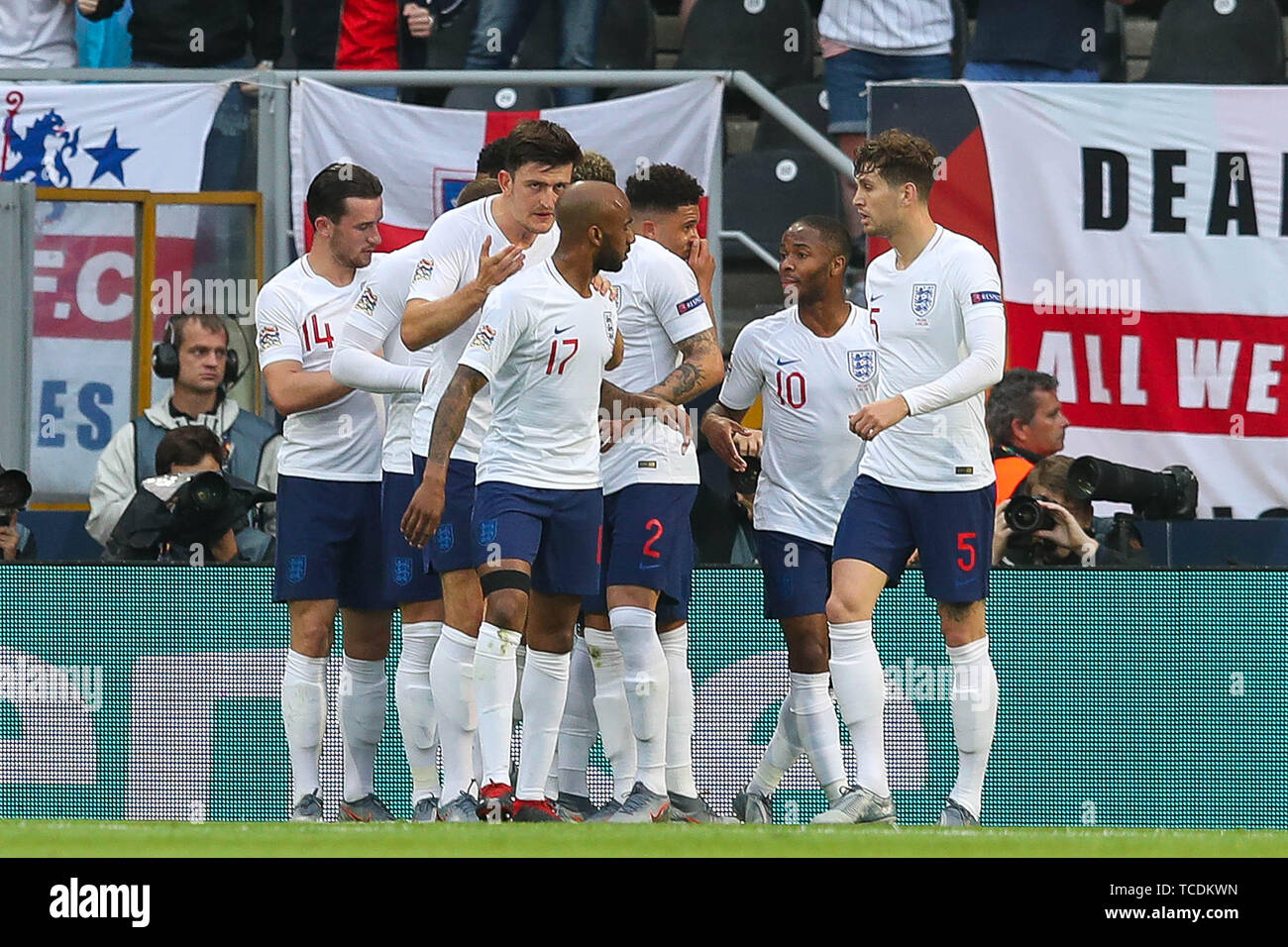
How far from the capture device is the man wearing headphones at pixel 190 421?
27.1 feet

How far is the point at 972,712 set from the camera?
670cm

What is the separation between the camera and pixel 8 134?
31.6 ft

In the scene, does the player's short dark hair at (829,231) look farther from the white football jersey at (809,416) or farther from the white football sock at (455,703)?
the white football sock at (455,703)

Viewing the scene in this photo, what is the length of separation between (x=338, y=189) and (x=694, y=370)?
1.29 m

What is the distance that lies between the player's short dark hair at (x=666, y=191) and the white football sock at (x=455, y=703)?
5.44 ft

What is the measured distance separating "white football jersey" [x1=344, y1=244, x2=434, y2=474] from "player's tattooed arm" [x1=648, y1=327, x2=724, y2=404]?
0.75 metres

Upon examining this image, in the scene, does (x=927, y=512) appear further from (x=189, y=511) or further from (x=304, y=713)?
(x=189, y=511)

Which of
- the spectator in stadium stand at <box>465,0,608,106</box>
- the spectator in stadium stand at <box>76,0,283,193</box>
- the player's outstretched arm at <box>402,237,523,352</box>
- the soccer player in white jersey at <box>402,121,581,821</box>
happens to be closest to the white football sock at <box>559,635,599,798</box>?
the soccer player in white jersey at <box>402,121,581,821</box>

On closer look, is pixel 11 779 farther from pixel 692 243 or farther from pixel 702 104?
pixel 702 104

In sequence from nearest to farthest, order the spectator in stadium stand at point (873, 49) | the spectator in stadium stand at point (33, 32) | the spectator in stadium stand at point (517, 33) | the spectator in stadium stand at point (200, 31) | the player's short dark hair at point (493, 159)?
the player's short dark hair at point (493, 159), the spectator in stadium stand at point (873, 49), the spectator in stadium stand at point (517, 33), the spectator in stadium stand at point (200, 31), the spectator in stadium stand at point (33, 32)

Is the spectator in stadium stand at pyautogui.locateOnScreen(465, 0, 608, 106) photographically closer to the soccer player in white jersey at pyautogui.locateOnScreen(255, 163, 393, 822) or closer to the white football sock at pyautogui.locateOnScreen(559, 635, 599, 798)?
the soccer player in white jersey at pyautogui.locateOnScreen(255, 163, 393, 822)

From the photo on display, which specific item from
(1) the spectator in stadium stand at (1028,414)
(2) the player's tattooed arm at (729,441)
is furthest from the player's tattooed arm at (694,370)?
(1) the spectator in stadium stand at (1028,414)

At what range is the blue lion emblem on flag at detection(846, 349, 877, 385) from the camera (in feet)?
23.4
